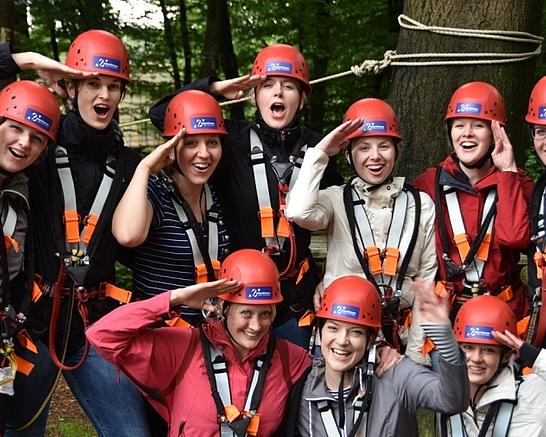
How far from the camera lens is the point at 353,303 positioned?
174 inches

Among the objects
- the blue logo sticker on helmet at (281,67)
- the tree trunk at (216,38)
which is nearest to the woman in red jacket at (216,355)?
→ the blue logo sticker on helmet at (281,67)

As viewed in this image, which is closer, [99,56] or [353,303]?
[353,303]

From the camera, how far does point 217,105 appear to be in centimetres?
494

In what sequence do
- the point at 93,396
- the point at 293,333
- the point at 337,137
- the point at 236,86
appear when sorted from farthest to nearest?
the point at 236,86, the point at 293,333, the point at 337,137, the point at 93,396

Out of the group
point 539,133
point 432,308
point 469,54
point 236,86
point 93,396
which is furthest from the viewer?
point 469,54

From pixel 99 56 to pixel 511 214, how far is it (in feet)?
8.46

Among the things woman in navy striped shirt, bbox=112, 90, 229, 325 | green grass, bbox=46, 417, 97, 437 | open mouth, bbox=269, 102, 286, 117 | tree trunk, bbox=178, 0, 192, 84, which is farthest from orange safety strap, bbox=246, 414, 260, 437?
tree trunk, bbox=178, 0, 192, 84

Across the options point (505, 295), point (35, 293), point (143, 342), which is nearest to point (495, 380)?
point (505, 295)

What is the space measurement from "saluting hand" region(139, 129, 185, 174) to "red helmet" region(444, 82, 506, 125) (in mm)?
1781

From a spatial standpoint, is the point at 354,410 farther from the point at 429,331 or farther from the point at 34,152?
the point at 34,152

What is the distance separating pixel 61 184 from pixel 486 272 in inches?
101

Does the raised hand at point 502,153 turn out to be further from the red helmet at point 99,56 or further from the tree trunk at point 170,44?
the tree trunk at point 170,44

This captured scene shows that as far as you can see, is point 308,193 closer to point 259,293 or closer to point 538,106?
point 259,293

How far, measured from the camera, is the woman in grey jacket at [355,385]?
14.1ft
